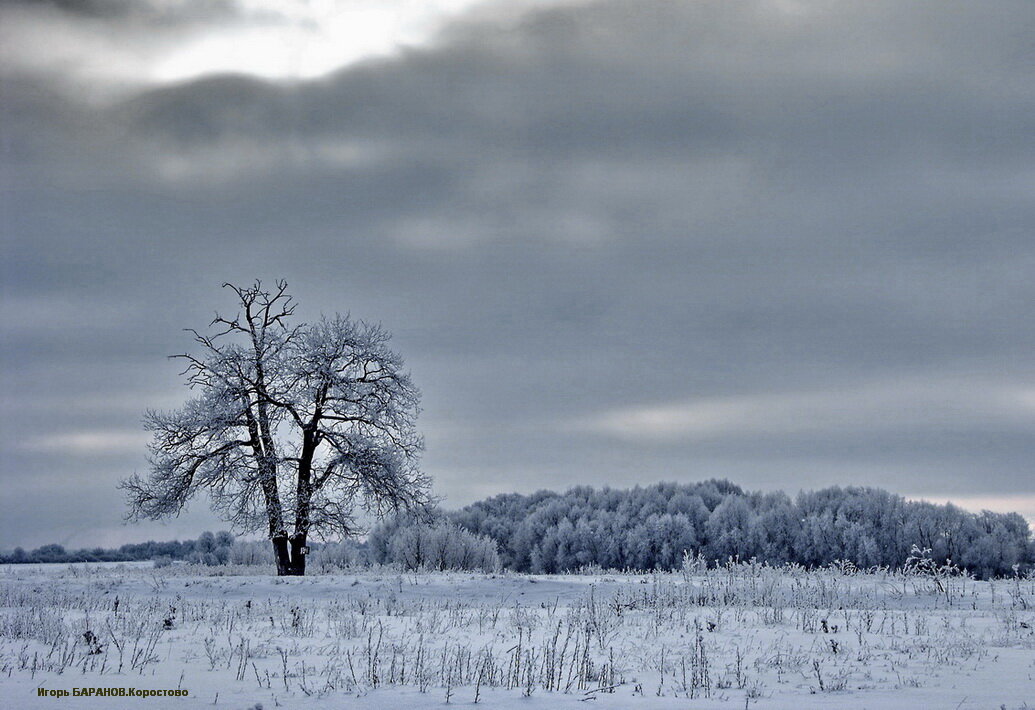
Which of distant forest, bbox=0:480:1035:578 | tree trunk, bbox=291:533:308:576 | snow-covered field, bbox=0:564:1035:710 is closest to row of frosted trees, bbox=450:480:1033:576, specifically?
distant forest, bbox=0:480:1035:578

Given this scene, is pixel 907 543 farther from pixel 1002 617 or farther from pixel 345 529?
pixel 1002 617

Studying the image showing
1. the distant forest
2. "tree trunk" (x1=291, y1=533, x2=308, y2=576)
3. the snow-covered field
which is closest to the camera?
the snow-covered field

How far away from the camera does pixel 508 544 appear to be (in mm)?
67750

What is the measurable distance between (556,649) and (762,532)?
161 ft

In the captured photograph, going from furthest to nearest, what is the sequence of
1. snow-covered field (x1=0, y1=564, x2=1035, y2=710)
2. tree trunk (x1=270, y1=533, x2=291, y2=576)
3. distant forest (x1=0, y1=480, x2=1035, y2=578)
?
distant forest (x1=0, y1=480, x2=1035, y2=578) → tree trunk (x1=270, y1=533, x2=291, y2=576) → snow-covered field (x1=0, y1=564, x2=1035, y2=710)

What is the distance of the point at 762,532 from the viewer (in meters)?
57.3

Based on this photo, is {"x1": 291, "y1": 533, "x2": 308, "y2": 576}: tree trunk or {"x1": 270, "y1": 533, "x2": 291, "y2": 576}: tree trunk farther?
{"x1": 291, "y1": 533, "x2": 308, "y2": 576}: tree trunk

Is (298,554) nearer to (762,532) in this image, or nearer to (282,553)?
(282,553)

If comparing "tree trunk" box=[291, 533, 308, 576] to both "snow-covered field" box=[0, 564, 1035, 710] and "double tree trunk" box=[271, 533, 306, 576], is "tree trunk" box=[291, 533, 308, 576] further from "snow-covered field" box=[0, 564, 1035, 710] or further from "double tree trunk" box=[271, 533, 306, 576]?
"snow-covered field" box=[0, 564, 1035, 710]

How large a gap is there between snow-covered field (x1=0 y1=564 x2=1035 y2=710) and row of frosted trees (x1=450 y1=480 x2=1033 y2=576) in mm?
35220

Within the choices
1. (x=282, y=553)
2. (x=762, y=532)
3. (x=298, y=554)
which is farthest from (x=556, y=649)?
(x=762, y=532)

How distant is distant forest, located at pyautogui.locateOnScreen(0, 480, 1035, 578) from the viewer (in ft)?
164

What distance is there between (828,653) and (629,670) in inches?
109

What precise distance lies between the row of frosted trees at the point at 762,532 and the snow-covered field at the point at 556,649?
116ft
